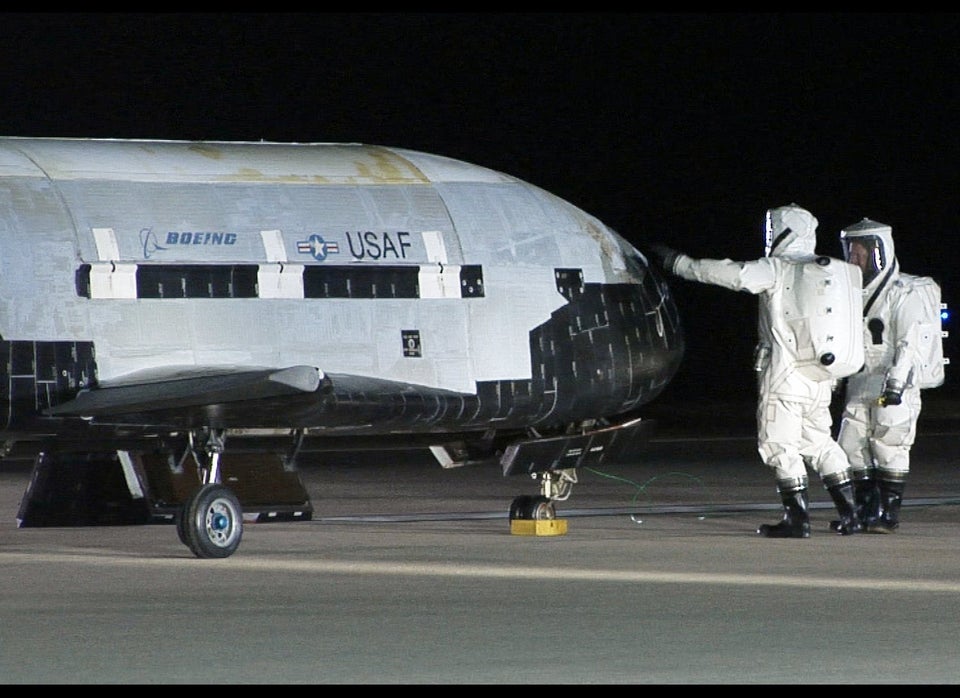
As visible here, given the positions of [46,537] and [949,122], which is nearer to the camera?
[46,537]

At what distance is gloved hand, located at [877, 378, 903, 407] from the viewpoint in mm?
18328

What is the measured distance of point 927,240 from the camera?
60.8m

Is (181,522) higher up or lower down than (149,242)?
lower down

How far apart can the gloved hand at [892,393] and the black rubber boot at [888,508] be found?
2.32 feet

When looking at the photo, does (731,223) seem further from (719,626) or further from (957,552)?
(719,626)

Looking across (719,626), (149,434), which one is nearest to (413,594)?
(719,626)

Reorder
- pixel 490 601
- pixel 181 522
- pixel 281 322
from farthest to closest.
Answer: pixel 281 322 < pixel 181 522 < pixel 490 601

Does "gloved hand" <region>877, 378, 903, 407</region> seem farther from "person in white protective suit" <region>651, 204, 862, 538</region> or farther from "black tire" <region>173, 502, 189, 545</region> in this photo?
"black tire" <region>173, 502, 189, 545</region>

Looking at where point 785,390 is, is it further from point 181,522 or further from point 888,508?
point 181,522

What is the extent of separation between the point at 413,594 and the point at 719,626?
2428mm

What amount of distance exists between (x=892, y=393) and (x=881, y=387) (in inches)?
18.5

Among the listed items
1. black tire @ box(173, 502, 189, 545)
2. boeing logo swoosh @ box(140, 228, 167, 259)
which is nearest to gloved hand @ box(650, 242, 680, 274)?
boeing logo swoosh @ box(140, 228, 167, 259)

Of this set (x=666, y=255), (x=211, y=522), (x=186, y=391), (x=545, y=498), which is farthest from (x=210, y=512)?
(x=666, y=255)

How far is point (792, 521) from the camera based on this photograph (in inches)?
701
